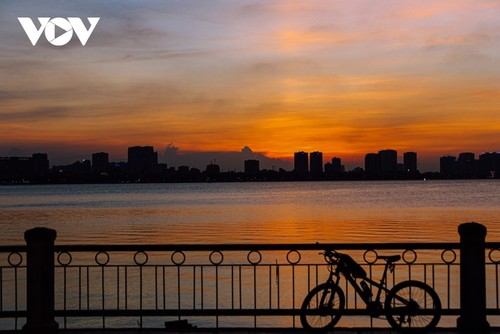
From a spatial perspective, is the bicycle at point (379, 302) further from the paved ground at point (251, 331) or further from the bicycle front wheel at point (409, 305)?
the paved ground at point (251, 331)

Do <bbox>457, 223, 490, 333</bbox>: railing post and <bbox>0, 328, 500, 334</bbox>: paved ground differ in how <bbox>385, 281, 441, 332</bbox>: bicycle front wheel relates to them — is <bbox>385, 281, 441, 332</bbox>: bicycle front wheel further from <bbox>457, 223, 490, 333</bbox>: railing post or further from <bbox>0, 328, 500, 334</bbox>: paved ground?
<bbox>457, 223, 490, 333</bbox>: railing post

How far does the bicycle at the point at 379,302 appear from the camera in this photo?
1104 centimetres

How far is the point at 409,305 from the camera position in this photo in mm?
10961

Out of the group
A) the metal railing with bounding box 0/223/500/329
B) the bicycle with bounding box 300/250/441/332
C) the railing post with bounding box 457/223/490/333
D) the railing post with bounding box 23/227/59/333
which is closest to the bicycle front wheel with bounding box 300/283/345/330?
the bicycle with bounding box 300/250/441/332

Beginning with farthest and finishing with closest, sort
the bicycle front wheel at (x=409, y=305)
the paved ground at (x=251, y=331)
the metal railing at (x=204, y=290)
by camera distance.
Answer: the metal railing at (x=204, y=290) < the paved ground at (x=251, y=331) < the bicycle front wheel at (x=409, y=305)

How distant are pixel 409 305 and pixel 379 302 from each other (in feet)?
1.55

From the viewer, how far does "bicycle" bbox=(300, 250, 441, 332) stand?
1104 centimetres

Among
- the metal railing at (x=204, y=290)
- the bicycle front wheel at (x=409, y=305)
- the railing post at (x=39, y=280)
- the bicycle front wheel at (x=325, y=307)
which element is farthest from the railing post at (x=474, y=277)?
the railing post at (x=39, y=280)

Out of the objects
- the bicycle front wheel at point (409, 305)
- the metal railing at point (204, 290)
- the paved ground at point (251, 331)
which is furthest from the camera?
the metal railing at point (204, 290)

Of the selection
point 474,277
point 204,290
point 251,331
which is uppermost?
point 474,277

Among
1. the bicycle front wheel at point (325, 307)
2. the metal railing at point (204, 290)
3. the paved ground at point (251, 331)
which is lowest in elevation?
the metal railing at point (204, 290)

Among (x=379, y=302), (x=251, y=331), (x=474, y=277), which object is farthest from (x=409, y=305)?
(x=251, y=331)

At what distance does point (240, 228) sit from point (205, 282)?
34.1 m

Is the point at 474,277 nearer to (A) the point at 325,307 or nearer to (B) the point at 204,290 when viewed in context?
(A) the point at 325,307
